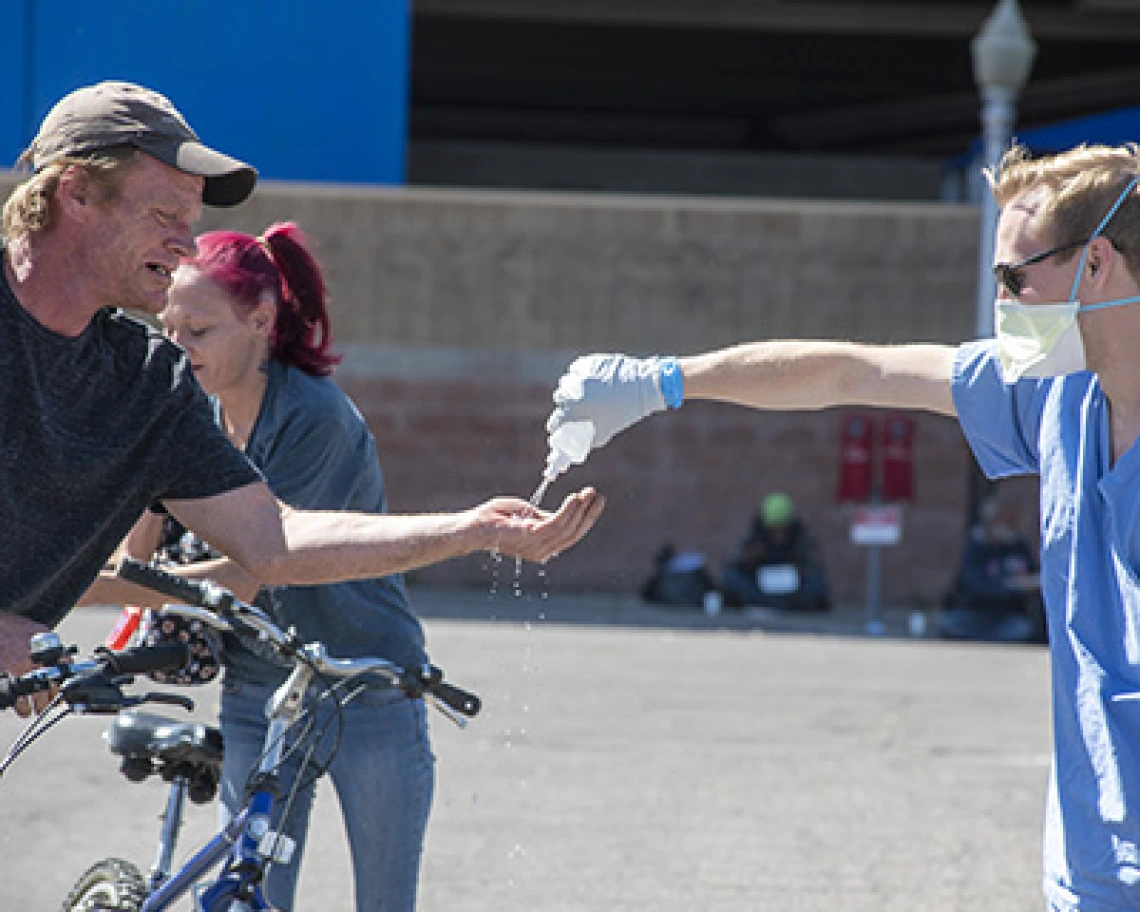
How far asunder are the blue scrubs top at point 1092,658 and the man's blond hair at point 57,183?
1.61 m

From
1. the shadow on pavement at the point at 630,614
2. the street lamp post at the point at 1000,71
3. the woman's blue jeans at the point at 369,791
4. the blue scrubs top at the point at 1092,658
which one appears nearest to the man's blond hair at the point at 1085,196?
the blue scrubs top at the point at 1092,658

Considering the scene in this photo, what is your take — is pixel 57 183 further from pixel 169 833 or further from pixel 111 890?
pixel 111 890

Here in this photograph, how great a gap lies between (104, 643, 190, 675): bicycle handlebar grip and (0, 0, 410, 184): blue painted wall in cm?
1410

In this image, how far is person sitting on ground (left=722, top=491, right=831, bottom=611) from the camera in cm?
1538

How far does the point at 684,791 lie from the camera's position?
8242mm

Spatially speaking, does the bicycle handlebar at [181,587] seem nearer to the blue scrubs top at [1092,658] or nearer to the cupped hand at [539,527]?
the cupped hand at [539,527]

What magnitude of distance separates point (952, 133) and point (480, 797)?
2587 cm

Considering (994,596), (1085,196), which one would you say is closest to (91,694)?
(1085,196)

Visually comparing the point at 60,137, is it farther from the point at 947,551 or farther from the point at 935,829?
the point at 947,551

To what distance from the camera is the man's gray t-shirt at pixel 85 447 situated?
3.17 meters

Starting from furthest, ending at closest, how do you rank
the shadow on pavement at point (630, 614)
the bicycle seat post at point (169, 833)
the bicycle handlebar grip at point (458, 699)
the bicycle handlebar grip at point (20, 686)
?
the shadow on pavement at point (630, 614) → the bicycle seat post at point (169, 833) → the bicycle handlebar grip at point (458, 699) → the bicycle handlebar grip at point (20, 686)

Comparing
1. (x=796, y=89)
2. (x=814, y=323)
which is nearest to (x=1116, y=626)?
(x=814, y=323)

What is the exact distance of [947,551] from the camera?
Result: 668 inches

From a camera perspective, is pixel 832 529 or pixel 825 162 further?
pixel 825 162
